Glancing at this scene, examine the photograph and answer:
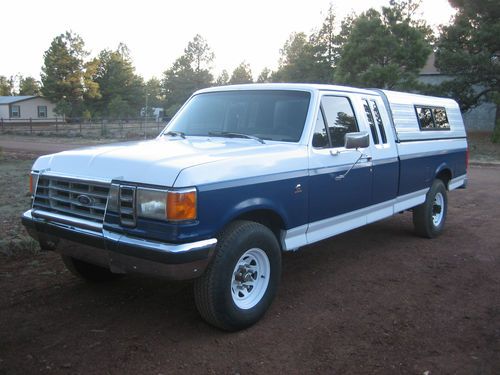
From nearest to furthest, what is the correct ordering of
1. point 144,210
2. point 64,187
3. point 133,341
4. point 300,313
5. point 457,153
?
point 144,210
point 133,341
point 64,187
point 300,313
point 457,153

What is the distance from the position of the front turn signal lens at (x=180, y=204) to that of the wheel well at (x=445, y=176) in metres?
4.98

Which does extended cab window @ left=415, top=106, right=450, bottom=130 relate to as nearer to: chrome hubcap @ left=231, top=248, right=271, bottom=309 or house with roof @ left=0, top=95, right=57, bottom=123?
chrome hubcap @ left=231, top=248, right=271, bottom=309

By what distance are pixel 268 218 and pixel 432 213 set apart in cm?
375

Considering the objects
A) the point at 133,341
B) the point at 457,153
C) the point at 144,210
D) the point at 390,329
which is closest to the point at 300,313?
the point at 390,329

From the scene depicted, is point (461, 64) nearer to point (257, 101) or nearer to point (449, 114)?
point (449, 114)

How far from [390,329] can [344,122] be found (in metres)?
2.21

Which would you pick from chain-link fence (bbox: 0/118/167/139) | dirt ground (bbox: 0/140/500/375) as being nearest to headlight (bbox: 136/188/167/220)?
dirt ground (bbox: 0/140/500/375)

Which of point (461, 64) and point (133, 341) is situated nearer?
point (133, 341)

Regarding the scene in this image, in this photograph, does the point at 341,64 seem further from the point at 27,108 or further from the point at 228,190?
the point at 27,108

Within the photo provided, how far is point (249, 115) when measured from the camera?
16.6ft

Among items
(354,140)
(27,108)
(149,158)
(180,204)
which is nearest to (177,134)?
(149,158)

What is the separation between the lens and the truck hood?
3.57m

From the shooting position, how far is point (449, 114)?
25.5ft

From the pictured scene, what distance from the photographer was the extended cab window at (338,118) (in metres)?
5.02
